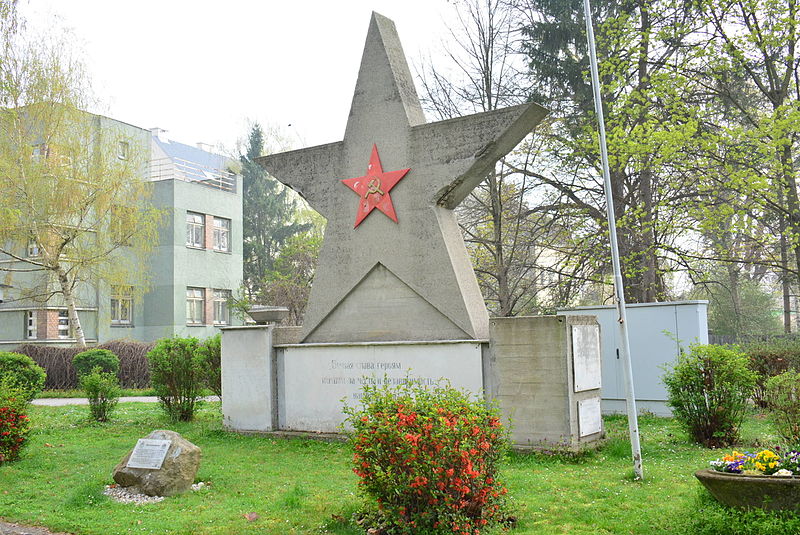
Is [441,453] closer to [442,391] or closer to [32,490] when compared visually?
[442,391]

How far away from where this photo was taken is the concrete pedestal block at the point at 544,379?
10.3 metres

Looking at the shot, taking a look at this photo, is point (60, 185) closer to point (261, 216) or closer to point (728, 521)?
point (261, 216)

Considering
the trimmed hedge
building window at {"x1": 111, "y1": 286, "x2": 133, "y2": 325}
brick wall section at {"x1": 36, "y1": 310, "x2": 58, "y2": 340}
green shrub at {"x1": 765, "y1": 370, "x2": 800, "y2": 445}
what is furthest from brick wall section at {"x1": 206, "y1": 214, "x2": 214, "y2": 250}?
green shrub at {"x1": 765, "y1": 370, "x2": 800, "y2": 445}

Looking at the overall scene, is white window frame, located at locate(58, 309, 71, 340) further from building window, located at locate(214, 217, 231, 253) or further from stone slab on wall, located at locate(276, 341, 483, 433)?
stone slab on wall, located at locate(276, 341, 483, 433)

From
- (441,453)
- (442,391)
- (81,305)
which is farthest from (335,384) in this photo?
(81,305)

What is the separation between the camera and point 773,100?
1894 centimetres

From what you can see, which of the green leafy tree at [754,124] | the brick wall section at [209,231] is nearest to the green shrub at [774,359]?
the green leafy tree at [754,124]

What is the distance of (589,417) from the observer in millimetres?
10711

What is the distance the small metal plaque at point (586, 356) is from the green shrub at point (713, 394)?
1.13m

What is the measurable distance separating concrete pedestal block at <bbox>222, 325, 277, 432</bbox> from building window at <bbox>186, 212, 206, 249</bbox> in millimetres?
25914

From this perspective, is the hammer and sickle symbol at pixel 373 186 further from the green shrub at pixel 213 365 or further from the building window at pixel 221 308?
the building window at pixel 221 308

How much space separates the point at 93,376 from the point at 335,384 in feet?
21.3

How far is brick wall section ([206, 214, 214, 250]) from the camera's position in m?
39.2

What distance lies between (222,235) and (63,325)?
1040 centimetres
